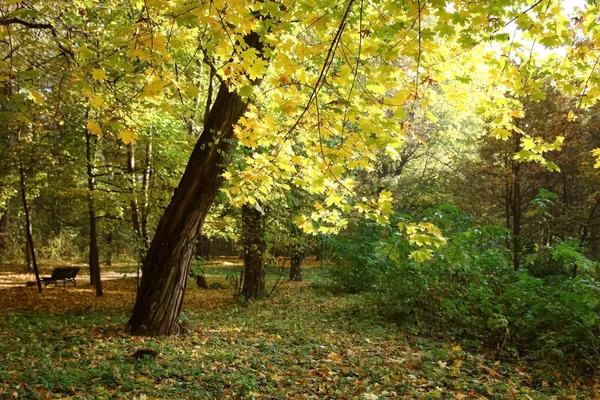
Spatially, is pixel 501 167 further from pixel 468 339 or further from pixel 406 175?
pixel 406 175

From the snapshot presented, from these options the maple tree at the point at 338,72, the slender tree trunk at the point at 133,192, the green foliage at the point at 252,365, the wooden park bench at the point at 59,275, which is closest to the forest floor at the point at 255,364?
the green foliage at the point at 252,365

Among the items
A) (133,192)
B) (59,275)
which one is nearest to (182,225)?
(133,192)

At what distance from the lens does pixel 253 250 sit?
10.0 meters

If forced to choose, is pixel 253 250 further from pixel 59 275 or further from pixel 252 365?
pixel 59 275

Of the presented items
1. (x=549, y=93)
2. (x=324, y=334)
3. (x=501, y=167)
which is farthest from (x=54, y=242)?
(x=549, y=93)

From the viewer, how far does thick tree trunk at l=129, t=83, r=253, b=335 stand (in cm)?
580

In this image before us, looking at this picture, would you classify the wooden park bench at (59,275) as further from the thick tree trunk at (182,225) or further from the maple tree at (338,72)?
the maple tree at (338,72)

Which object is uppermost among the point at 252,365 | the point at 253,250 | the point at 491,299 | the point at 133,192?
the point at 133,192

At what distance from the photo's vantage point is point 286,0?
296 cm

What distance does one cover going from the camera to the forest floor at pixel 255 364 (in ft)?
13.1

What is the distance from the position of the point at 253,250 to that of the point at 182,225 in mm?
4325

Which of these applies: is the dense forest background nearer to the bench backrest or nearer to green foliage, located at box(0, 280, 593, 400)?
green foliage, located at box(0, 280, 593, 400)

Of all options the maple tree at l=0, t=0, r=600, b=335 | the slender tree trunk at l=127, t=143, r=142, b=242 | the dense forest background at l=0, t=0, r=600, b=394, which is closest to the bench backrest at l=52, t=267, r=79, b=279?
the dense forest background at l=0, t=0, r=600, b=394

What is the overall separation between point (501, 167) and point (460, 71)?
7411mm
